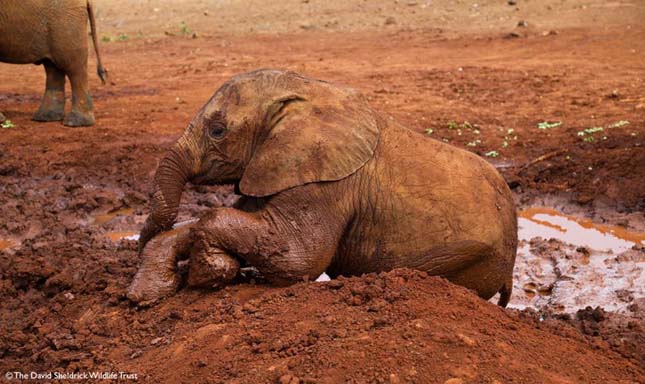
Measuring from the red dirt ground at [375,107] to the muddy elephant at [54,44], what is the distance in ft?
1.34

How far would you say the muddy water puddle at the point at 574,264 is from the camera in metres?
6.85

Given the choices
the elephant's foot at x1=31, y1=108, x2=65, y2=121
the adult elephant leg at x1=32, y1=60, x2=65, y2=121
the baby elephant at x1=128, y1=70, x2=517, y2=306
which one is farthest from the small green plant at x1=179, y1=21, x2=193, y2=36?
the baby elephant at x1=128, y1=70, x2=517, y2=306

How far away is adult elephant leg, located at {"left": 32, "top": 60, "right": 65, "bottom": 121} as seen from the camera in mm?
11688

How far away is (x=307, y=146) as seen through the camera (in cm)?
520

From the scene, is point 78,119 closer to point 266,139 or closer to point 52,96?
point 52,96

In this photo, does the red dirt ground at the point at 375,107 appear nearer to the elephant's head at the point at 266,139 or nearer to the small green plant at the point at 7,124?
the small green plant at the point at 7,124

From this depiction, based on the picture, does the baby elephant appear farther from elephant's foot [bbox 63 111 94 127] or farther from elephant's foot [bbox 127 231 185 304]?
elephant's foot [bbox 63 111 94 127]

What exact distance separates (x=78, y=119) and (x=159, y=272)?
22.3 ft

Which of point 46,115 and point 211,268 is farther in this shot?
point 46,115

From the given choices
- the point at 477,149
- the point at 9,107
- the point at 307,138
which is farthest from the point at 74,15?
the point at 307,138

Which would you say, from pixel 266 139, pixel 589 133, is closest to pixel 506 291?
pixel 266 139

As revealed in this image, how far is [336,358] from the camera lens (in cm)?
394

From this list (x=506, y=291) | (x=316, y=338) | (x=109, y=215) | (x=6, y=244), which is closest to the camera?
(x=316, y=338)

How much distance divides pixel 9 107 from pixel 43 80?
2860 millimetres
